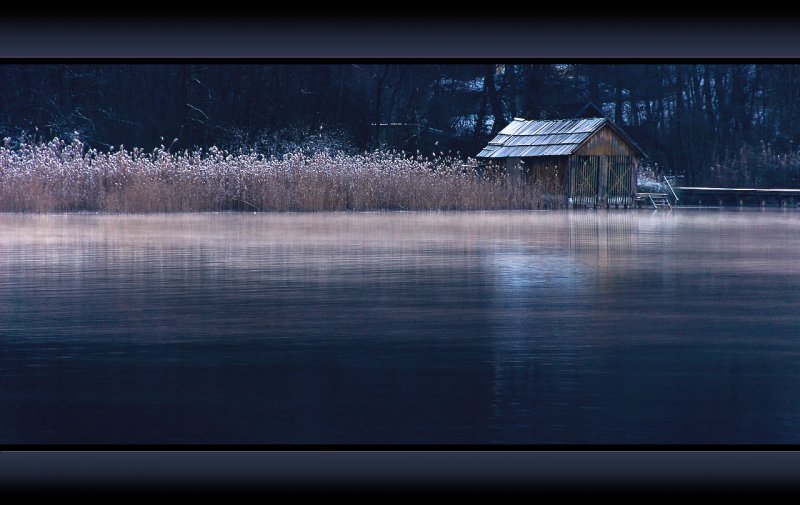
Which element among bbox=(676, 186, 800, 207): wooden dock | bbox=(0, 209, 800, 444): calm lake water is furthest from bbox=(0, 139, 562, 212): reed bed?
bbox=(0, 209, 800, 444): calm lake water

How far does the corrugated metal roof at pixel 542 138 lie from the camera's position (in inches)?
1164

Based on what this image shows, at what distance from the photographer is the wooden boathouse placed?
96.0ft

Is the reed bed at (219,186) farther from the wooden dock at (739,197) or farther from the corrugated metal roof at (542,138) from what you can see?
the wooden dock at (739,197)

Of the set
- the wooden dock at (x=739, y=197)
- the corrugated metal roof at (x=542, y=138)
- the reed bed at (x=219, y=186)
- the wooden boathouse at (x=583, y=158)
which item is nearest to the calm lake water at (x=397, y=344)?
the reed bed at (x=219, y=186)

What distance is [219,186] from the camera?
71.7 feet

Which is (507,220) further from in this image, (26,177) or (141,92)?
(141,92)

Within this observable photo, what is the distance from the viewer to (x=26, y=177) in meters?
21.7

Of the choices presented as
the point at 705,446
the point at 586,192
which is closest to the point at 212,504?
the point at 705,446

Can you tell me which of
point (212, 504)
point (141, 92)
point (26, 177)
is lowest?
point (212, 504)

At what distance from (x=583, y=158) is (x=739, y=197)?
3625 mm

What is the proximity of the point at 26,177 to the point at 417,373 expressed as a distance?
17521 millimetres

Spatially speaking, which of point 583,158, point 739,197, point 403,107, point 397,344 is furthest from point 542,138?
point 397,344

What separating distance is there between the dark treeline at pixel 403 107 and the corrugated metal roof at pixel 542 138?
2200 mm

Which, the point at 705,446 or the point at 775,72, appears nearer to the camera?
the point at 705,446
